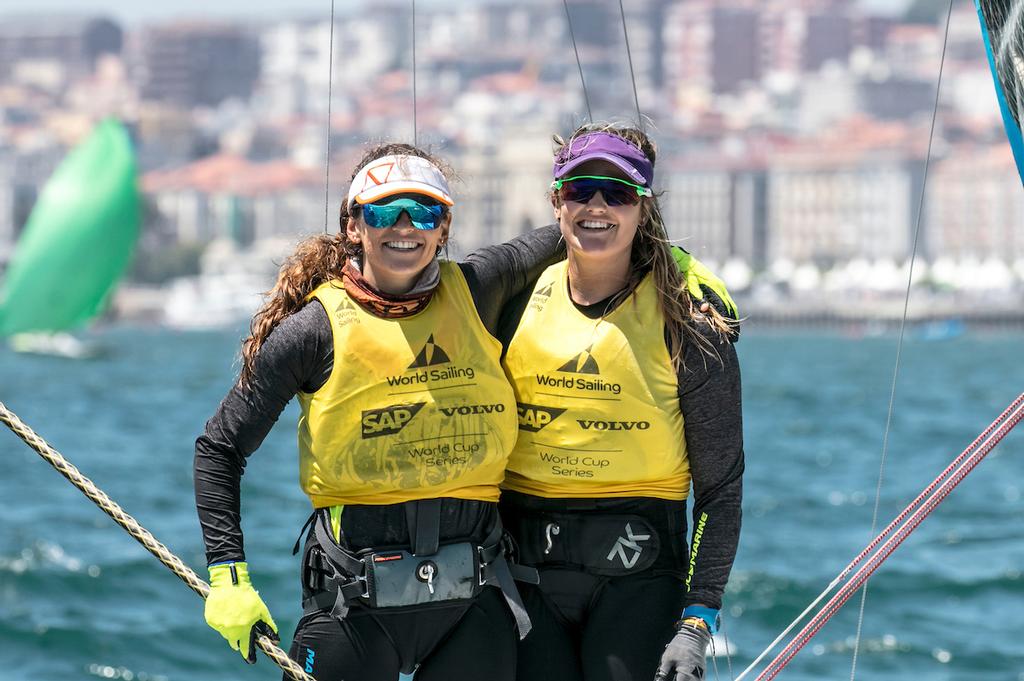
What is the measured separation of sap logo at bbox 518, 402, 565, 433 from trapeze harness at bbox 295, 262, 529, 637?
0.32ft

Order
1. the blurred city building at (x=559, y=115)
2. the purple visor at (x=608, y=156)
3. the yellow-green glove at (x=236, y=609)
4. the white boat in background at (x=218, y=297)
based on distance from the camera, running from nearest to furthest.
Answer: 1. the yellow-green glove at (x=236, y=609)
2. the purple visor at (x=608, y=156)
3. the white boat in background at (x=218, y=297)
4. the blurred city building at (x=559, y=115)

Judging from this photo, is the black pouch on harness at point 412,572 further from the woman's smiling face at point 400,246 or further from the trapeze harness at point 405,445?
the woman's smiling face at point 400,246

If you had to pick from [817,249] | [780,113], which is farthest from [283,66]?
[817,249]

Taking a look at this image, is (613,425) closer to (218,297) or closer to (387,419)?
(387,419)

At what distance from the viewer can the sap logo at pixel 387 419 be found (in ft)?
11.1

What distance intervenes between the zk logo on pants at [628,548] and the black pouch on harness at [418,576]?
29 centimetres

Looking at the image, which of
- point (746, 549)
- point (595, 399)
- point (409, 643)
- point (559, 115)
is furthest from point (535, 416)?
point (559, 115)

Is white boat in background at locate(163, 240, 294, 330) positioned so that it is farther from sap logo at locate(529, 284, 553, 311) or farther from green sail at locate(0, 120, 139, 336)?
sap logo at locate(529, 284, 553, 311)

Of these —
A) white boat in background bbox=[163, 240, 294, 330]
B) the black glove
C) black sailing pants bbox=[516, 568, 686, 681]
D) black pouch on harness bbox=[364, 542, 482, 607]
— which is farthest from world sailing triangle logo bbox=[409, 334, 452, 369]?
white boat in background bbox=[163, 240, 294, 330]

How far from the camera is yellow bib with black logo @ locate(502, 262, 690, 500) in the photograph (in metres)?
3.47

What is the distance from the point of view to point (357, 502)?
340cm

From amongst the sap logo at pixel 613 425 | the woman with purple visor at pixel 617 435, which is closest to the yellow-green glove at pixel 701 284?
the woman with purple visor at pixel 617 435

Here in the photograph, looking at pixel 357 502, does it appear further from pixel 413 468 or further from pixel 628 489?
pixel 628 489

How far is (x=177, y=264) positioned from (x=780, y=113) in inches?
1995
